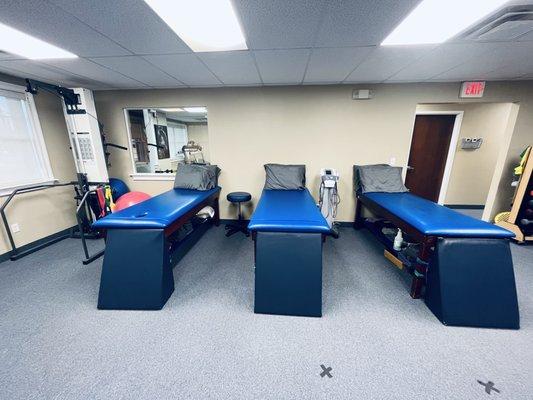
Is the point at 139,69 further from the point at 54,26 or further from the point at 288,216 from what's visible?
the point at 288,216

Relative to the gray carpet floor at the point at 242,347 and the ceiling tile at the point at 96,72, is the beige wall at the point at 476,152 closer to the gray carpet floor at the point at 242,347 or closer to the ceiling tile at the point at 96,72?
the gray carpet floor at the point at 242,347

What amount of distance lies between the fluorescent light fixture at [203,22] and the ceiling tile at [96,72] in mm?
1455

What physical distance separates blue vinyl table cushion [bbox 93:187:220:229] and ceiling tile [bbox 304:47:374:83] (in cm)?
225

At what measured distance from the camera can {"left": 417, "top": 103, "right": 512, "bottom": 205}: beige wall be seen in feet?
14.3

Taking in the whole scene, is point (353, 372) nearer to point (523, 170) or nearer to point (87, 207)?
point (523, 170)

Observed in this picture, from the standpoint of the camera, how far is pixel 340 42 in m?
2.07

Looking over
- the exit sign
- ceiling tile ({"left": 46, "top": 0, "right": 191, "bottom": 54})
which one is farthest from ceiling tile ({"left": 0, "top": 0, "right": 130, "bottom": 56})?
the exit sign

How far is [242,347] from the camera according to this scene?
1648 millimetres

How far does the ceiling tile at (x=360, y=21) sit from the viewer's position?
4.99ft

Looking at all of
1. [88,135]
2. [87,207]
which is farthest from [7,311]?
[88,135]

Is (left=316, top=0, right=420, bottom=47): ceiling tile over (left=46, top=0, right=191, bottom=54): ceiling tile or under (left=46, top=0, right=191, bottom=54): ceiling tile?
over

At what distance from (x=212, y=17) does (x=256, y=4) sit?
0.43 m

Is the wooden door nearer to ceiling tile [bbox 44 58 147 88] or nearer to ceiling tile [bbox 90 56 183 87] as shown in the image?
ceiling tile [bbox 90 56 183 87]

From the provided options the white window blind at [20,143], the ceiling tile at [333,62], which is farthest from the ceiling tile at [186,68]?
the white window blind at [20,143]
